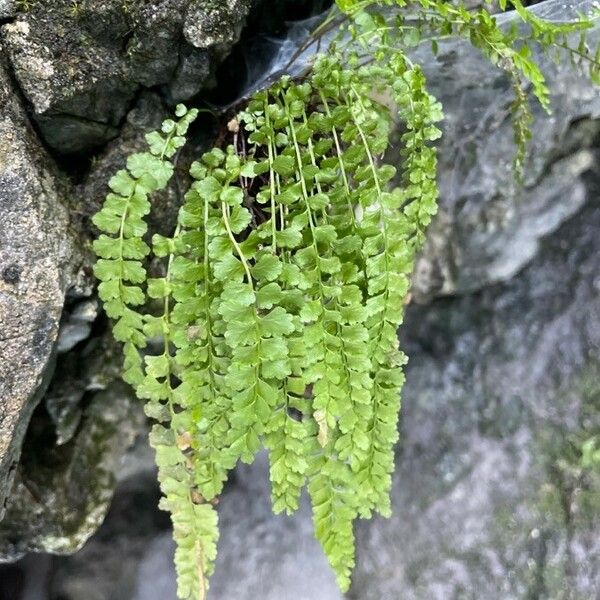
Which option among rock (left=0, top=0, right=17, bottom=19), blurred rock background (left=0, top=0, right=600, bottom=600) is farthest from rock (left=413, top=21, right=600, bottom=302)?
rock (left=0, top=0, right=17, bottom=19)

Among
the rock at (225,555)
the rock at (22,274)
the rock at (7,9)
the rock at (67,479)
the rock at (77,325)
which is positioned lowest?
the rock at (225,555)

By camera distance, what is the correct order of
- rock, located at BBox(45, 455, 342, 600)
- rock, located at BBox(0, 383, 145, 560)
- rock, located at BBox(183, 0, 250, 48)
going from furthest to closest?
rock, located at BBox(45, 455, 342, 600)
rock, located at BBox(0, 383, 145, 560)
rock, located at BBox(183, 0, 250, 48)

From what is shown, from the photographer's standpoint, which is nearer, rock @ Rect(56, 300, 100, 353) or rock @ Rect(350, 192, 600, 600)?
rock @ Rect(56, 300, 100, 353)

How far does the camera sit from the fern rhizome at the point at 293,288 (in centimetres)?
156

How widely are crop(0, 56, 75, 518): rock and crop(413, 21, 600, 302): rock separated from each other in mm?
1366

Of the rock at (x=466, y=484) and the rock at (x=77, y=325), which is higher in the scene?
the rock at (x=77, y=325)

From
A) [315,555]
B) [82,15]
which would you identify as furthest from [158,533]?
[82,15]

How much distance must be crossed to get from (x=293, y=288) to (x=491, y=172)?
1392mm

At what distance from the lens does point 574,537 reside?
250 centimetres

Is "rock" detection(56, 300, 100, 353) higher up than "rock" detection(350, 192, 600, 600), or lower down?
higher up

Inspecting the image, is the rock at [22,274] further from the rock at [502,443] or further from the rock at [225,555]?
the rock at [502,443]

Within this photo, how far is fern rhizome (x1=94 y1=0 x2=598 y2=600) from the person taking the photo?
1560mm

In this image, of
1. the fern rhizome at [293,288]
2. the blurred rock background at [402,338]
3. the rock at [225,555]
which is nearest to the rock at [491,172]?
the blurred rock background at [402,338]

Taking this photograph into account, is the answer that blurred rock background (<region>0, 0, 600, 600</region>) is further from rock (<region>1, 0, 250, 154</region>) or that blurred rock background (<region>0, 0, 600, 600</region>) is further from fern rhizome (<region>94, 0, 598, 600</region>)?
fern rhizome (<region>94, 0, 598, 600</region>)
